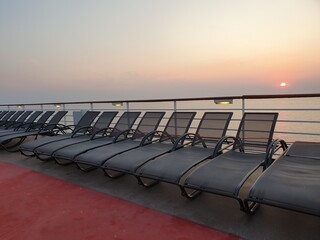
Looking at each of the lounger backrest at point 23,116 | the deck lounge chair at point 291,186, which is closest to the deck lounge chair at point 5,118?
the lounger backrest at point 23,116

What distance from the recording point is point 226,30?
689cm

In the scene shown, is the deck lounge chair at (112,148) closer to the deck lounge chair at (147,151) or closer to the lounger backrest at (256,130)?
the deck lounge chair at (147,151)

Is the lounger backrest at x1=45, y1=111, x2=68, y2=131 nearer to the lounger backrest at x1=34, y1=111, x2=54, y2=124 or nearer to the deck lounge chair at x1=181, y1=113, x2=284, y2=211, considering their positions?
the lounger backrest at x1=34, y1=111, x2=54, y2=124

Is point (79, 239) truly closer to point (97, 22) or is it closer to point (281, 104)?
A: point (281, 104)

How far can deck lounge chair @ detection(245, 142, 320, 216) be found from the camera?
5.27 feet

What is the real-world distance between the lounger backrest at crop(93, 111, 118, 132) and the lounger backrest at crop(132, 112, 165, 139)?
0.79m

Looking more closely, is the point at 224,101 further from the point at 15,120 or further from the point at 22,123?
the point at 15,120

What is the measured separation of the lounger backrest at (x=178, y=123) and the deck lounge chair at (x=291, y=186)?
5.52 ft

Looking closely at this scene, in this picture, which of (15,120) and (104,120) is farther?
(15,120)

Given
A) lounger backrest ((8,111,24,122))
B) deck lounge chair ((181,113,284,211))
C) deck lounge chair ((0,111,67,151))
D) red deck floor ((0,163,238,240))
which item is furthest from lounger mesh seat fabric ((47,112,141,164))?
lounger backrest ((8,111,24,122))

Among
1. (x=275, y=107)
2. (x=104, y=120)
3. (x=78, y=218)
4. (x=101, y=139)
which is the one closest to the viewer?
(x=78, y=218)

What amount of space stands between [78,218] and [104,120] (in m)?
2.86

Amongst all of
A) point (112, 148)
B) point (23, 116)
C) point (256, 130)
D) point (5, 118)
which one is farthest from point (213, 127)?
point (5, 118)

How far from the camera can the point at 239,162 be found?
259cm
